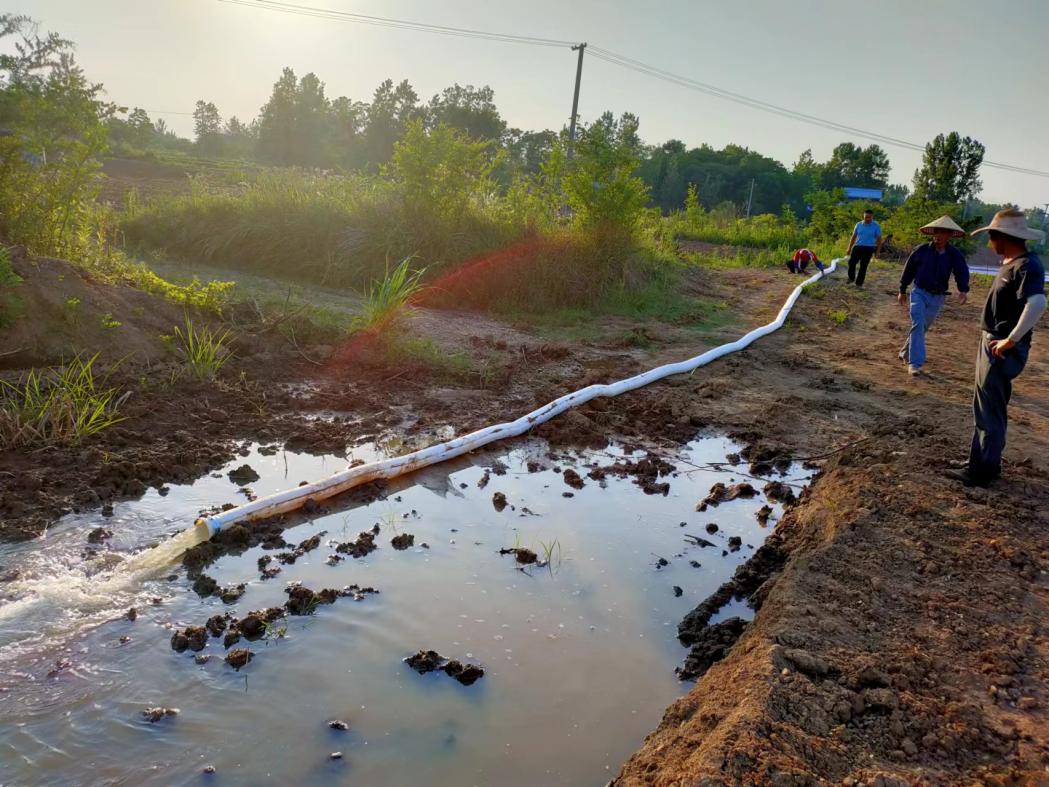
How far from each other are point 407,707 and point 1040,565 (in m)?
3.26

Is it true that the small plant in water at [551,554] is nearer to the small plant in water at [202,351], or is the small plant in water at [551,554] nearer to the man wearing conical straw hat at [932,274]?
the small plant in water at [202,351]

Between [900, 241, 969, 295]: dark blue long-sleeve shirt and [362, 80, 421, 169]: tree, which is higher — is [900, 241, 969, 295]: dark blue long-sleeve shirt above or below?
below

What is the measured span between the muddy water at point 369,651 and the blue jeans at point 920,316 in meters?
4.43

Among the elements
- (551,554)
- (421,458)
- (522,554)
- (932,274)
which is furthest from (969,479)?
(421,458)

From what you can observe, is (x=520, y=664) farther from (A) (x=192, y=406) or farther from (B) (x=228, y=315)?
(B) (x=228, y=315)

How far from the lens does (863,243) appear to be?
14.4 meters

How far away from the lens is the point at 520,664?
3.19 metres

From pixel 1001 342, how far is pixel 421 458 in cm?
375

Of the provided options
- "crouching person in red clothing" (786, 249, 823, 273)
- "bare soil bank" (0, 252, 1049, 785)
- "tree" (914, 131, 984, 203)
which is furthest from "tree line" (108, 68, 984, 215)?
"bare soil bank" (0, 252, 1049, 785)

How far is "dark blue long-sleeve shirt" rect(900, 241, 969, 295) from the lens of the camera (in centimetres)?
747

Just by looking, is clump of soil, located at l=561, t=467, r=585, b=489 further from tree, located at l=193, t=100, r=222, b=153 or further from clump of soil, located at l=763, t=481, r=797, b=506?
tree, located at l=193, t=100, r=222, b=153

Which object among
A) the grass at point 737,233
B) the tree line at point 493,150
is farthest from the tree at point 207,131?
the grass at point 737,233

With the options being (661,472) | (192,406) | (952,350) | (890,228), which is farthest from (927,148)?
(192,406)

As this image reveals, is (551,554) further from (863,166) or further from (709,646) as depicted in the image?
(863,166)
